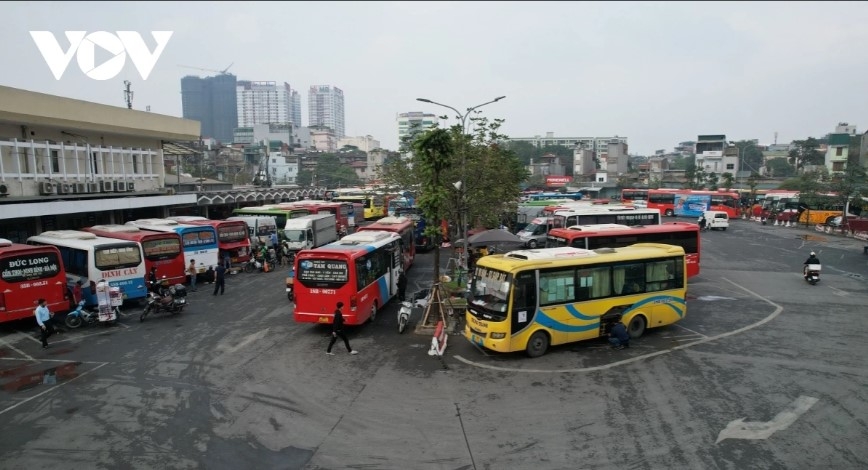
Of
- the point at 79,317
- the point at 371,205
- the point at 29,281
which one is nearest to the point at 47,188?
the point at 29,281

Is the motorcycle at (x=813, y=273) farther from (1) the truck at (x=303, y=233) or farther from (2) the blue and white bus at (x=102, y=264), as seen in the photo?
(2) the blue and white bus at (x=102, y=264)

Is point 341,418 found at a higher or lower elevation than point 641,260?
lower

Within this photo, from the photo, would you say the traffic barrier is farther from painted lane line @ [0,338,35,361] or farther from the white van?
the white van

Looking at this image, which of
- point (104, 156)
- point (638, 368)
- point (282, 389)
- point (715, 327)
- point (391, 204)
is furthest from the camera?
point (391, 204)

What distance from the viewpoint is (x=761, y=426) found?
937cm

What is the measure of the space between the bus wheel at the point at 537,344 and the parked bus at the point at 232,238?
18442 mm

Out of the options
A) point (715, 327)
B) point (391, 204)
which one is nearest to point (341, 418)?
point (715, 327)

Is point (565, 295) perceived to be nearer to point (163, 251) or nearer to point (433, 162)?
point (433, 162)

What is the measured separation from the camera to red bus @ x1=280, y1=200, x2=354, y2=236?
38719mm

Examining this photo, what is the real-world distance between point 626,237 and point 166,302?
58.2ft

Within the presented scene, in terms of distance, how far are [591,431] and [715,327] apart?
894 cm

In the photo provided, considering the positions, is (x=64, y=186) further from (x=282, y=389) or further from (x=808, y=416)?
(x=808, y=416)

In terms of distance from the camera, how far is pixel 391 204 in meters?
48.8

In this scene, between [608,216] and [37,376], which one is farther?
[608,216]
